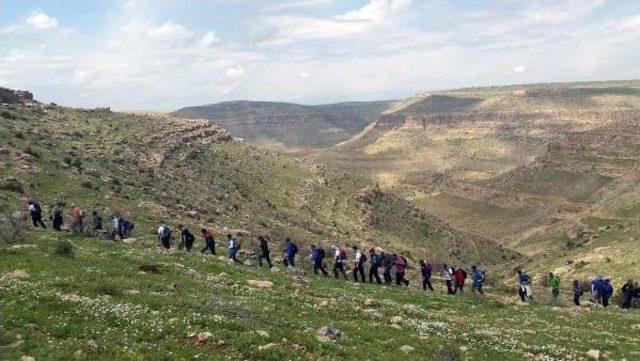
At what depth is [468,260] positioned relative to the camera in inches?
3319

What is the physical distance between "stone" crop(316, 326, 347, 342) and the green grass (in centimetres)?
30

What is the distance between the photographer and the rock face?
83787 mm

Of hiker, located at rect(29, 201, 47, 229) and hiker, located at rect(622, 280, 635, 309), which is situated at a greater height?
hiker, located at rect(29, 201, 47, 229)

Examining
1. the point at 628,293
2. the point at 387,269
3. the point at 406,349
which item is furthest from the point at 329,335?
the point at 628,293

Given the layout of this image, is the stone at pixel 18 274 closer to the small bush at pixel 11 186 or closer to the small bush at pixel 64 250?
the small bush at pixel 64 250

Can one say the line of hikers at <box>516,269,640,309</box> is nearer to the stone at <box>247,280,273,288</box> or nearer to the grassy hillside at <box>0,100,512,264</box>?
the stone at <box>247,280,273,288</box>

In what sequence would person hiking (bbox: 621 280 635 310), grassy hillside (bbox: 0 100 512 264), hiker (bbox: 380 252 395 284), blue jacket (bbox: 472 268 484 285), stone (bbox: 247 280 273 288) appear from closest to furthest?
stone (bbox: 247 280 273 288)
person hiking (bbox: 621 280 635 310)
blue jacket (bbox: 472 268 484 285)
hiker (bbox: 380 252 395 284)
grassy hillside (bbox: 0 100 512 264)

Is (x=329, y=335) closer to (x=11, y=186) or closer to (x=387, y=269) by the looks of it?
(x=387, y=269)

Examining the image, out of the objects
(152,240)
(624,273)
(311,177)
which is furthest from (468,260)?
(152,240)

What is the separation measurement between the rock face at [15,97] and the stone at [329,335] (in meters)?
77.2

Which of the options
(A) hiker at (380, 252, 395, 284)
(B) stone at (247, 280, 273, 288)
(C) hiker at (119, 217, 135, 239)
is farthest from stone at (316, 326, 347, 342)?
(C) hiker at (119, 217, 135, 239)

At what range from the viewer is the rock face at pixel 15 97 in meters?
83.8

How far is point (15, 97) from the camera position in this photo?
8638 cm

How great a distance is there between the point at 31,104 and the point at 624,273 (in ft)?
260
